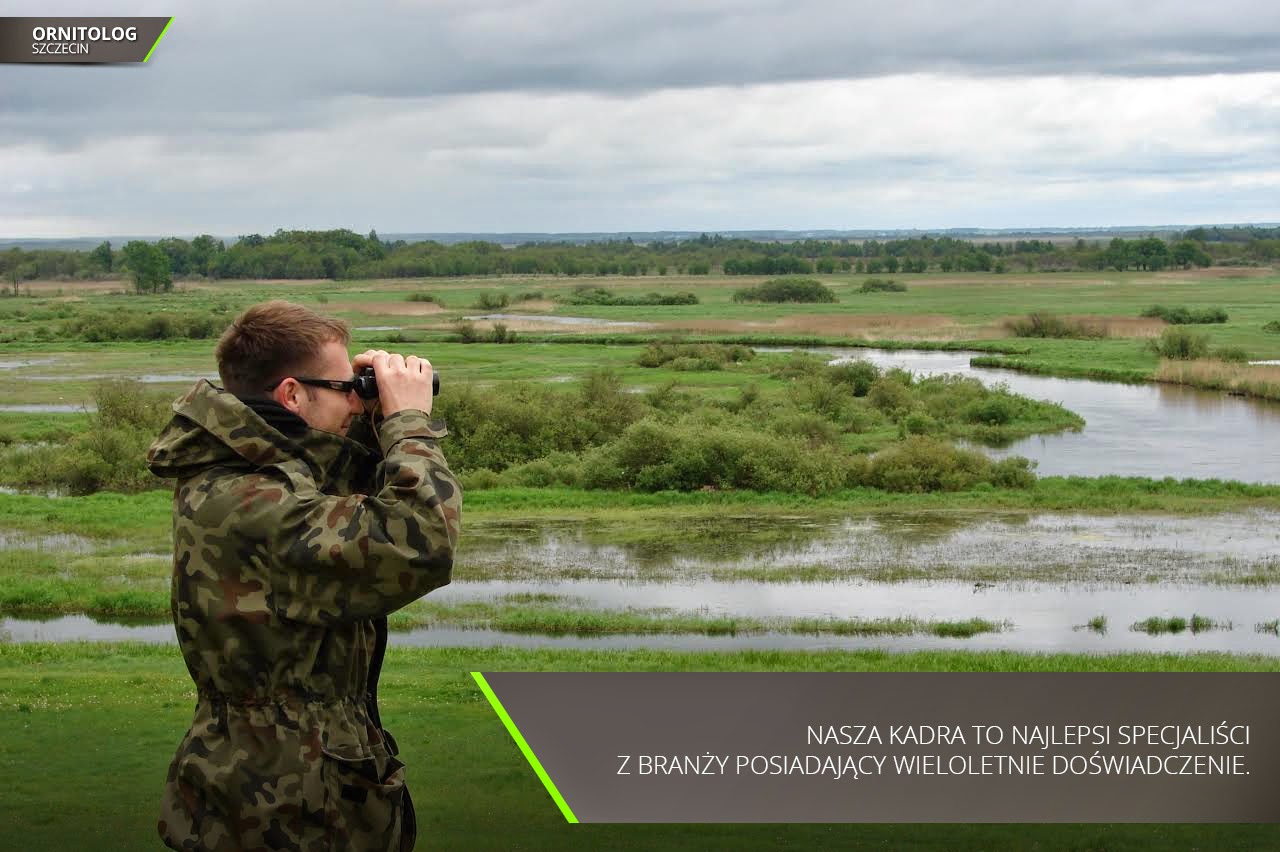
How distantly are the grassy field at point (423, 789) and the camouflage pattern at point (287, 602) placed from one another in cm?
347

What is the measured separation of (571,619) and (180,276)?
28.9m

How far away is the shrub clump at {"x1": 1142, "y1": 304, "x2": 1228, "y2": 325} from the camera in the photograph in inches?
1902

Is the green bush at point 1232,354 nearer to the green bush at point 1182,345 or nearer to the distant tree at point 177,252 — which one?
the green bush at point 1182,345

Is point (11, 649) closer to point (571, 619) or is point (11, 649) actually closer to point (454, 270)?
point (571, 619)

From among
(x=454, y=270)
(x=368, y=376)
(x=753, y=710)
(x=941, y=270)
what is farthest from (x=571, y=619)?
(x=941, y=270)

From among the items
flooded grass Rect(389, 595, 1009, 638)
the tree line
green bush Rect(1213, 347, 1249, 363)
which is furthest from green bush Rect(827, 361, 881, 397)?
flooded grass Rect(389, 595, 1009, 638)

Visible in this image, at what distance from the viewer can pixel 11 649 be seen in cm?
1229

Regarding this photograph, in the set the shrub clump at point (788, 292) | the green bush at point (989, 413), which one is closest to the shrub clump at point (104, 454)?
the green bush at point (989, 413)

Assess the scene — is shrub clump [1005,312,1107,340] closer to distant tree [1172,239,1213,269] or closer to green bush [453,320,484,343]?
green bush [453,320,484,343]

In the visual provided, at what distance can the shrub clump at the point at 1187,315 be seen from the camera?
159ft

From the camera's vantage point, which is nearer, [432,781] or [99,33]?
[432,781]

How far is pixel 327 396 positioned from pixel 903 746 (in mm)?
4929

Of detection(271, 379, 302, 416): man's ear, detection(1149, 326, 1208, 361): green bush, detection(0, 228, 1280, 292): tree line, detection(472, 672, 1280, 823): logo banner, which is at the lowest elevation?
detection(1149, 326, 1208, 361): green bush

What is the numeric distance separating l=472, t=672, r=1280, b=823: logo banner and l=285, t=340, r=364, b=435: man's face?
13.6 feet
